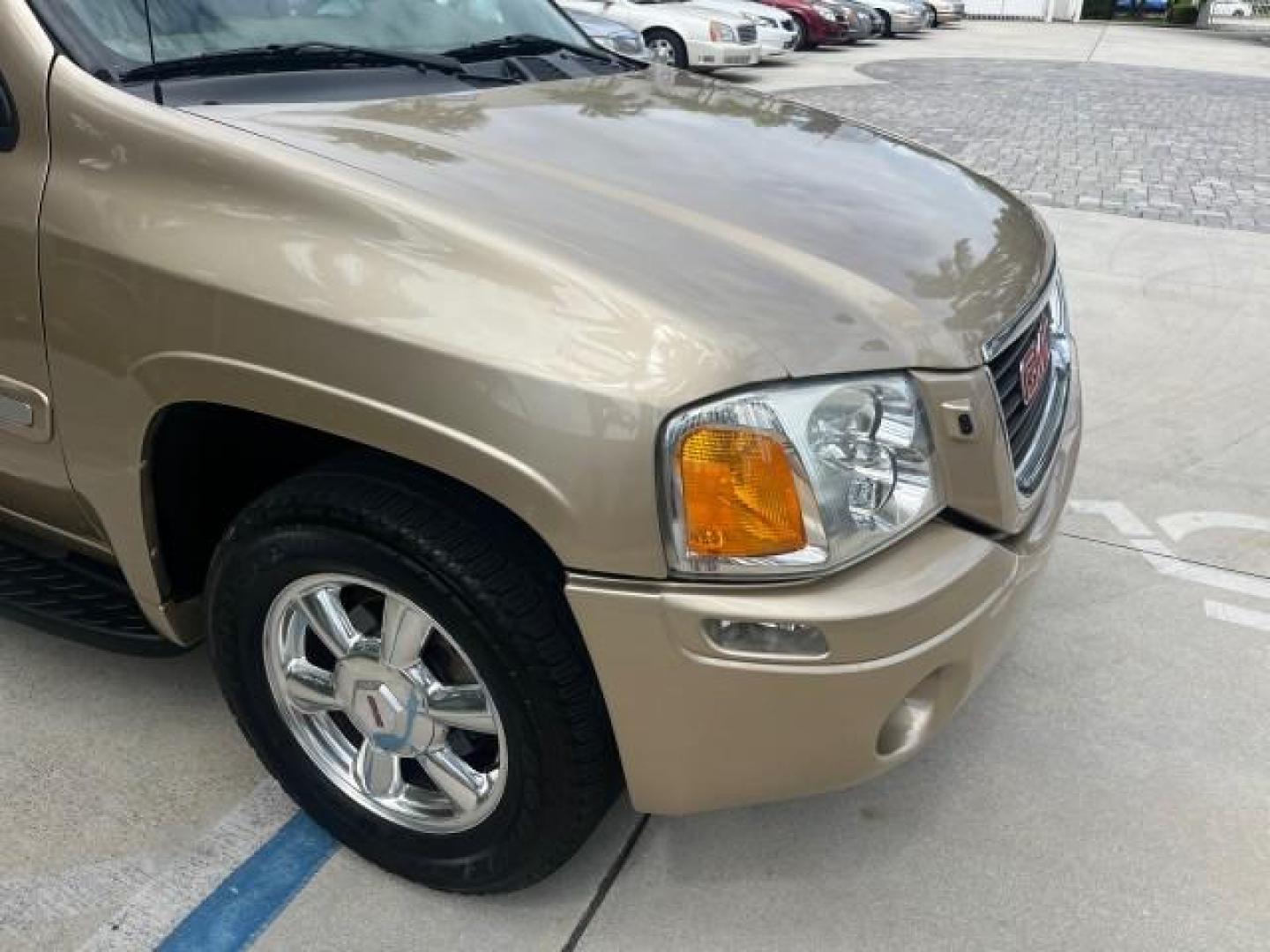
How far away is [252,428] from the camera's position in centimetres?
214

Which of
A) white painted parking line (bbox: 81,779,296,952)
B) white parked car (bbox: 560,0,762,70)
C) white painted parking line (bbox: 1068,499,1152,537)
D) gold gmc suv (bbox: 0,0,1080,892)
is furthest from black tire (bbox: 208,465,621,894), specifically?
white parked car (bbox: 560,0,762,70)

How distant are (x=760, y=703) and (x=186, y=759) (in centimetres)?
144

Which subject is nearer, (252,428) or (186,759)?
(252,428)

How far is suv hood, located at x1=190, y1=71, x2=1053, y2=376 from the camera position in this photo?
5.79ft

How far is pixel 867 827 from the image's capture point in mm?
2396

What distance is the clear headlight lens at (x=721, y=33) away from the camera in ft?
47.5

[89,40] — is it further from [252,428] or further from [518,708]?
[518,708]

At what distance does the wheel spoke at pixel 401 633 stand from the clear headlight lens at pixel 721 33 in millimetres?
13841

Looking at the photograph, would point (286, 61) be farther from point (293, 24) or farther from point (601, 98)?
point (601, 98)

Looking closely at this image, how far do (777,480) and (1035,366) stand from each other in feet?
2.74

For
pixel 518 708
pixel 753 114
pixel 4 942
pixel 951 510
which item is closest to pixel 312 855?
pixel 4 942

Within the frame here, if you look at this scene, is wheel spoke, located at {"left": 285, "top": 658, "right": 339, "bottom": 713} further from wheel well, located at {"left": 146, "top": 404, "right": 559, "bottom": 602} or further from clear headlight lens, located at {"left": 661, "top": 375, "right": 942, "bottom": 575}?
clear headlight lens, located at {"left": 661, "top": 375, "right": 942, "bottom": 575}

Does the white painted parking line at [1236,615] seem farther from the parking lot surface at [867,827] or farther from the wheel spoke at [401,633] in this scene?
the wheel spoke at [401,633]

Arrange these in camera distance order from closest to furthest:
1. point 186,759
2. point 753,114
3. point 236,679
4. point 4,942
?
point 4,942
point 236,679
point 186,759
point 753,114
